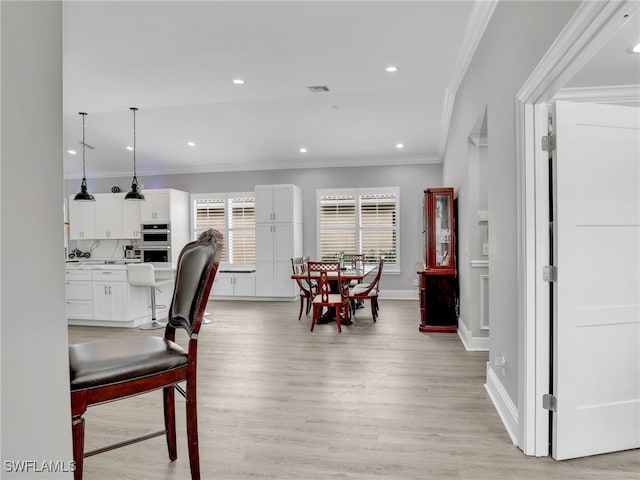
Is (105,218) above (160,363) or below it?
above

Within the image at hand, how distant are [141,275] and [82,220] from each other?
11.8 ft

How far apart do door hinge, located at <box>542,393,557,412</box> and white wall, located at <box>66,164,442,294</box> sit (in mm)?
5640

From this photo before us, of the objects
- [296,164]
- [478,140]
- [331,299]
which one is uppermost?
[296,164]

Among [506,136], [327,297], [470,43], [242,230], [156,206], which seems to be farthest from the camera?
[242,230]

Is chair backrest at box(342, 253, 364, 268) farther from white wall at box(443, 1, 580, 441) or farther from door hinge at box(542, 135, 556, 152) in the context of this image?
door hinge at box(542, 135, 556, 152)

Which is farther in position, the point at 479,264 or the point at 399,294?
the point at 399,294

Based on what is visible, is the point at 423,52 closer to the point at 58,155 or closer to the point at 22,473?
the point at 58,155

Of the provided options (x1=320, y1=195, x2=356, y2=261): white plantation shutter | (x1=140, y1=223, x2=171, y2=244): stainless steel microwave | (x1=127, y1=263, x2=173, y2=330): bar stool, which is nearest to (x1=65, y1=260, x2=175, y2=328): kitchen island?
(x1=127, y1=263, x2=173, y2=330): bar stool

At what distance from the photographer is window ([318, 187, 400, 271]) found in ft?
26.3

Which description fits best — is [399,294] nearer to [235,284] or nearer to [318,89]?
[235,284]

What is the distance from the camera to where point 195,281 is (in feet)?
6.16

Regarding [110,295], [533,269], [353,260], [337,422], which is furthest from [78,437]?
[353,260]

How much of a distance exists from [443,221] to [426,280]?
2.59 feet

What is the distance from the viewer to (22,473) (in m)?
0.79
